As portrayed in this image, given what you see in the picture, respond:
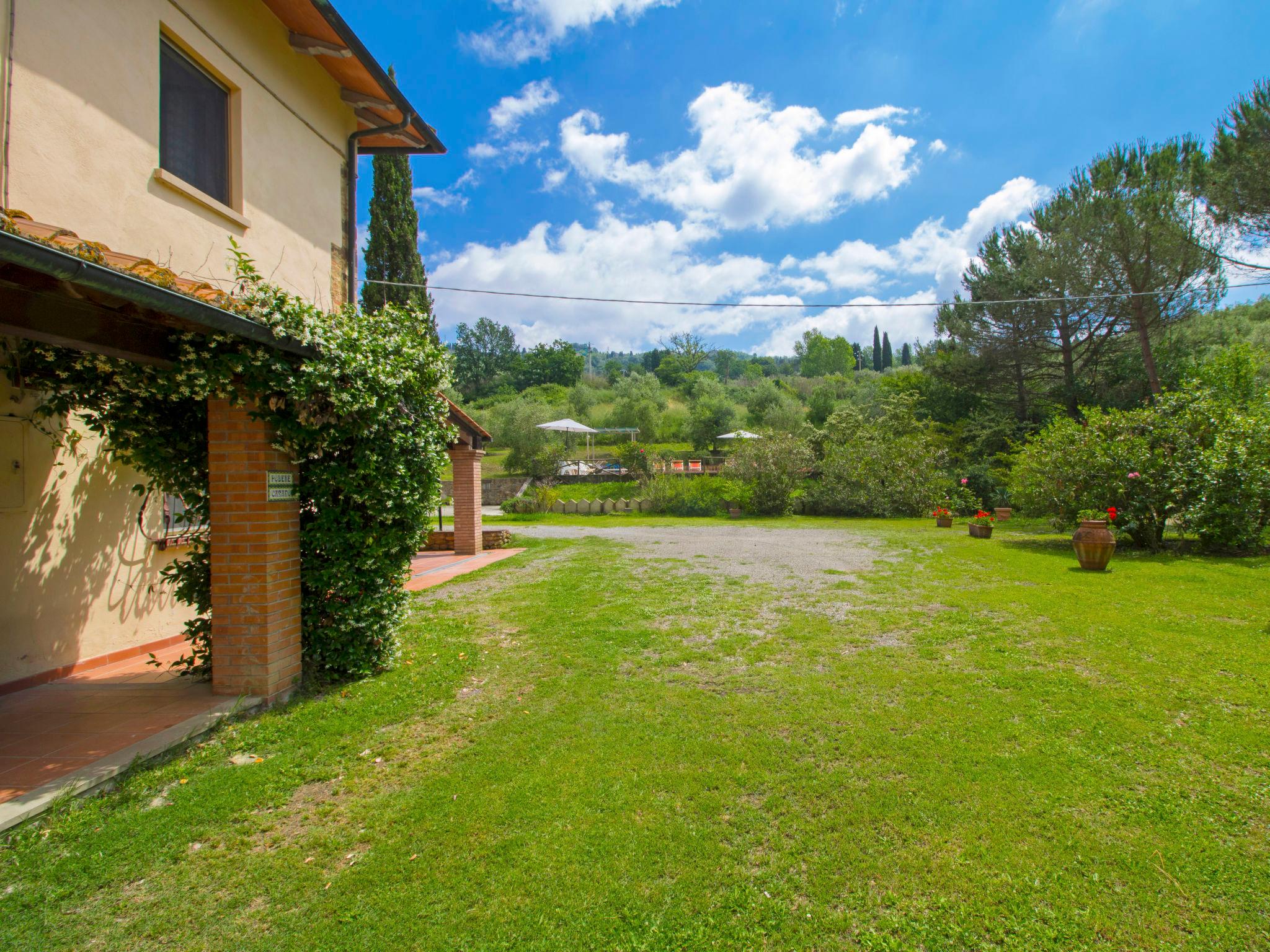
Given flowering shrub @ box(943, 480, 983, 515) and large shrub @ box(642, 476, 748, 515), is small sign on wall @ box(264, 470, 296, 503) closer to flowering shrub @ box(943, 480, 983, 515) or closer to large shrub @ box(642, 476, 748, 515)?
large shrub @ box(642, 476, 748, 515)

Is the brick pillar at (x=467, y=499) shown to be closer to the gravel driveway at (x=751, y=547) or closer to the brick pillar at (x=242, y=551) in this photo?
the gravel driveway at (x=751, y=547)

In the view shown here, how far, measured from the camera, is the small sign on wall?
12.2 feet

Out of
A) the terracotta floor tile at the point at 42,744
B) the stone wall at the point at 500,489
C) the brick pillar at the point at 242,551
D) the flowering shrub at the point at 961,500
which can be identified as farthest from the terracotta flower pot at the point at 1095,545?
the stone wall at the point at 500,489

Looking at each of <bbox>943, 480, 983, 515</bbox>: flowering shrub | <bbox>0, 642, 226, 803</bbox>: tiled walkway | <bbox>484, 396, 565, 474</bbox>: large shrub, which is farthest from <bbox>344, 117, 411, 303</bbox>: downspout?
<bbox>484, 396, 565, 474</bbox>: large shrub

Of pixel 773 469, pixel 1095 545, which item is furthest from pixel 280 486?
pixel 773 469

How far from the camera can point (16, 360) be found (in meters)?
3.52

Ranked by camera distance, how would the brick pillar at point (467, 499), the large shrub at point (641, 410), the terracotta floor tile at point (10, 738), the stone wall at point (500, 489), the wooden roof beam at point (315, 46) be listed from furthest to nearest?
the large shrub at point (641, 410) < the stone wall at point (500, 489) < the brick pillar at point (467, 499) < the wooden roof beam at point (315, 46) < the terracotta floor tile at point (10, 738)

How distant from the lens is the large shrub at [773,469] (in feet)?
62.1

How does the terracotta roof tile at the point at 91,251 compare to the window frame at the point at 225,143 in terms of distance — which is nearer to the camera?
the terracotta roof tile at the point at 91,251

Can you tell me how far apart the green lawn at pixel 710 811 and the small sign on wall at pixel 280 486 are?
137 cm

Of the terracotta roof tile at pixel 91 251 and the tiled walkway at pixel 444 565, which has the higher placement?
the terracotta roof tile at pixel 91 251

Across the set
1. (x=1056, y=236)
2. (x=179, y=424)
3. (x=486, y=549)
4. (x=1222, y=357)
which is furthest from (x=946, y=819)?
(x=1056, y=236)

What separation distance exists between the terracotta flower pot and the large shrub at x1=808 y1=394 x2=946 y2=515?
945cm

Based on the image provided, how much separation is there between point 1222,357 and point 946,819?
742 inches
